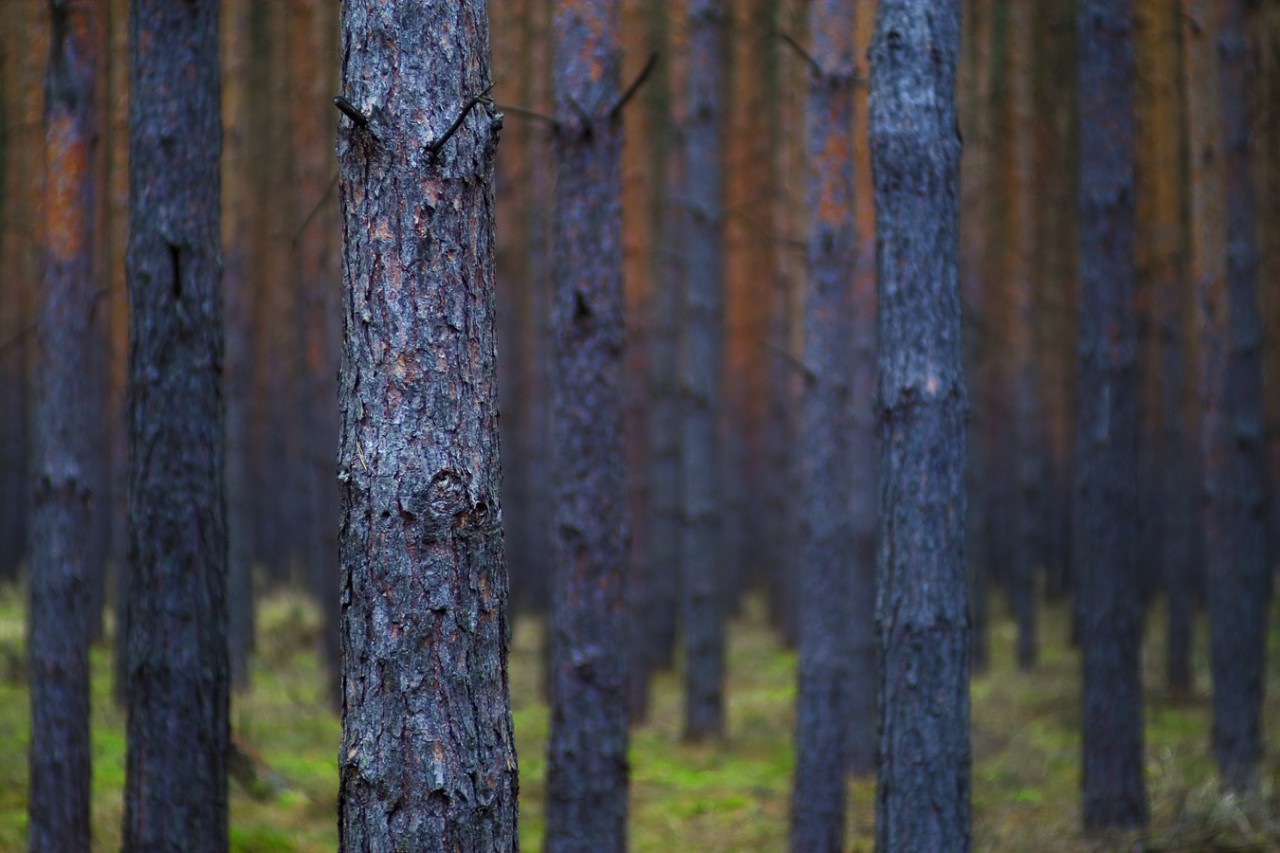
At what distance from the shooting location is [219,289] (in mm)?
5418

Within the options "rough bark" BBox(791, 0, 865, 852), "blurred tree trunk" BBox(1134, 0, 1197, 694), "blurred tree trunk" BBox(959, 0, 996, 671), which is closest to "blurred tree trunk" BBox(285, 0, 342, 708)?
"rough bark" BBox(791, 0, 865, 852)

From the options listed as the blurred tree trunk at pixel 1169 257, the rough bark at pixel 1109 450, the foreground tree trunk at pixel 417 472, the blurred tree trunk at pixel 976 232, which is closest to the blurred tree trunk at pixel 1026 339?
the blurred tree trunk at pixel 976 232

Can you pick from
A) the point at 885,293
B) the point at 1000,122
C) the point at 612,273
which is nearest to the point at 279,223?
the point at 1000,122

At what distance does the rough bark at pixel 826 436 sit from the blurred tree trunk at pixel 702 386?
3557 millimetres

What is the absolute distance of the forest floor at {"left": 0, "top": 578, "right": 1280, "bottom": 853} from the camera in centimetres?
741

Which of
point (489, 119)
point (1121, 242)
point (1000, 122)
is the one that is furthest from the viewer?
point (1000, 122)

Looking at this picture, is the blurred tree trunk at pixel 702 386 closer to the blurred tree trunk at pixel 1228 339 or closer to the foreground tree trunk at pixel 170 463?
the blurred tree trunk at pixel 1228 339

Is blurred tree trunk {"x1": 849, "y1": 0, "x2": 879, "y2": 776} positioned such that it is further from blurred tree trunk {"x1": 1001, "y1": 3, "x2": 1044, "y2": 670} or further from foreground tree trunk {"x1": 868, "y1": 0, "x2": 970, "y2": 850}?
foreground tree trunk {"x1": 868, "y1": 0, "x2": 970, "y2": 850}

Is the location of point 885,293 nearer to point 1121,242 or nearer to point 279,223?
point 1121,242

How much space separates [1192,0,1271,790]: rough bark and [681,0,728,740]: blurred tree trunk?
13.5ft

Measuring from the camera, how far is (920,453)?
4.70 metres

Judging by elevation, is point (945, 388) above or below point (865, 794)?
above

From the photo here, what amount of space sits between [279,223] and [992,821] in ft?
50.9

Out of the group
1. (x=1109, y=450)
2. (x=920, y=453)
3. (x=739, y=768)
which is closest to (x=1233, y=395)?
(x=1109, y=450)
